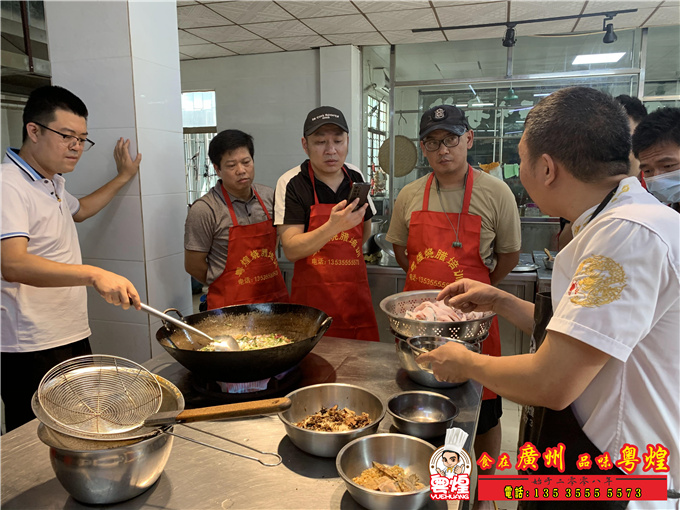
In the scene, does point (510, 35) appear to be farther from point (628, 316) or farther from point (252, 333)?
point (628, 316)

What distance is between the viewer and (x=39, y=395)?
111 centimetres

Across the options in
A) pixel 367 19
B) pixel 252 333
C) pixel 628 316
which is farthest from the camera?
pixel 367 19

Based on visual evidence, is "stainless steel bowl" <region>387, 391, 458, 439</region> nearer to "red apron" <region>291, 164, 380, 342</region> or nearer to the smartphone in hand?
the smartphone in hand

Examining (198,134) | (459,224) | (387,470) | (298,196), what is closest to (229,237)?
(298,196)

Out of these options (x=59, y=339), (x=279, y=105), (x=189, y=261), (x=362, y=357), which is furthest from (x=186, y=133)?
(x=362, y=357)

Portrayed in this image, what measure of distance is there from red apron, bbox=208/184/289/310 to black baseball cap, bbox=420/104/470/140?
3.35ft

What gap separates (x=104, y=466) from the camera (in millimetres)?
1024

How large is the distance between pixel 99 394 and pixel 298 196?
144 cm

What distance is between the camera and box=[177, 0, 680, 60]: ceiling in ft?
13.8

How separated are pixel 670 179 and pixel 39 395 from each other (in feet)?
8.63

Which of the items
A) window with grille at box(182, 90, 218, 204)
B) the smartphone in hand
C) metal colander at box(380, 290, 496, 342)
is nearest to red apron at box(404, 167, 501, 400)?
the smartphone in hand

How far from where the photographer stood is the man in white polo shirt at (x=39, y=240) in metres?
1.97

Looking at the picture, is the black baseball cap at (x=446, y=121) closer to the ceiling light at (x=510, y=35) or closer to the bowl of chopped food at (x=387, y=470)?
the bowl of chopped food at (x=387, y=470)

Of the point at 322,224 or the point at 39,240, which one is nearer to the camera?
the point at 39,240
